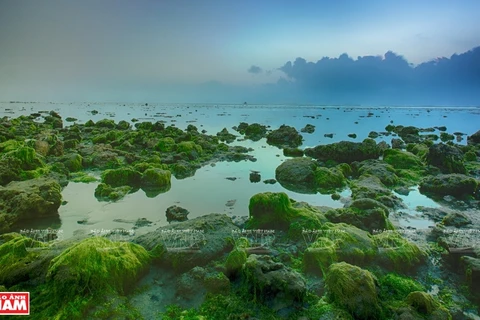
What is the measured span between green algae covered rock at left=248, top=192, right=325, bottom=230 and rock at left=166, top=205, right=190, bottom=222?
2.47 m

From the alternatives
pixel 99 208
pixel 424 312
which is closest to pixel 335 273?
pixel 424 312

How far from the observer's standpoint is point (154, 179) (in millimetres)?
15062

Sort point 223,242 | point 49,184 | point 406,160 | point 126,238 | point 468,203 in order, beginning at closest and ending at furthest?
point 223,242 < point 126,238 < point 49,184 < point 468,203 < point 406,160

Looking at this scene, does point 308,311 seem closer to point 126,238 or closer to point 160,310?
point 160,310

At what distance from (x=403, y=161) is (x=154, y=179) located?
1685cm

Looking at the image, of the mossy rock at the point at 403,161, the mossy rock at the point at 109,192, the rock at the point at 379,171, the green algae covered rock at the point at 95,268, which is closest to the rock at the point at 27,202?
the mossy rock at the point at 109,192

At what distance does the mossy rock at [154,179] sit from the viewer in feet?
49.1

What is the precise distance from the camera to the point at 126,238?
914 centimetres

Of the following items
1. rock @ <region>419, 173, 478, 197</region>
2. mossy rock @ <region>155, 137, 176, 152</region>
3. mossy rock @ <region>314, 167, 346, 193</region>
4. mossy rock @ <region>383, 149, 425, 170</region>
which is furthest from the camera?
mossy rock @ <region>155, 137, 176, 152</region>

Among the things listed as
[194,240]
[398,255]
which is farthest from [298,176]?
[194,240]

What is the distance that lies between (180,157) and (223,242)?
44.9 ft

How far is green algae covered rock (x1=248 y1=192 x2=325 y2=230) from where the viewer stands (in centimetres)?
1007

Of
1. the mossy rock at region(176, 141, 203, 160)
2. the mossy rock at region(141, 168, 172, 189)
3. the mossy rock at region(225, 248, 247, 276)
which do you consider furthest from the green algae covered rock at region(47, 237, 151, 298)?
the mossy rock at region(176, 141, 203, 160)

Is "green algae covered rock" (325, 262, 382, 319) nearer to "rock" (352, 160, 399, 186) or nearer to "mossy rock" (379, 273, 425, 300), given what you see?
"mossy rock" (379, 273, 425, 300)
